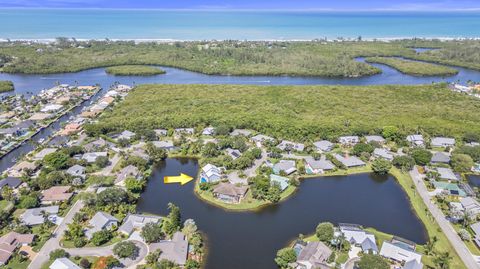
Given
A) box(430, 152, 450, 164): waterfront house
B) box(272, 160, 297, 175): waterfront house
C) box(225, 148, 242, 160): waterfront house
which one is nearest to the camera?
box(272, 160, 297, 175): waterfront house

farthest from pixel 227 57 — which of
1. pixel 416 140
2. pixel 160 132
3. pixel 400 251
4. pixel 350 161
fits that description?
pixel 400 251

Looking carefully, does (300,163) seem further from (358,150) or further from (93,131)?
(93,131)

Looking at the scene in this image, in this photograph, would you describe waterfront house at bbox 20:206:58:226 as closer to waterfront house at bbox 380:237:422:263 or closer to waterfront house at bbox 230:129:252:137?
waterfront house at bbox 230:129:252:137

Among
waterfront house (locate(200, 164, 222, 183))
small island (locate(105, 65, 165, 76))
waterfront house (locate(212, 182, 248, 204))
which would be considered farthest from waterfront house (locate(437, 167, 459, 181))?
small island (locate(105, 65, 165, 76))

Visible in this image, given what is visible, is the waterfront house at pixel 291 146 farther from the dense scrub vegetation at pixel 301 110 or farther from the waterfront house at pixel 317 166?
the waterfront house at pixel 317 166

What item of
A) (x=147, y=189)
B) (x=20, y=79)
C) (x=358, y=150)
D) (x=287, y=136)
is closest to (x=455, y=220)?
(x=358, y=150)

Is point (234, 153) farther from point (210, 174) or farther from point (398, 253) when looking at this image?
point (398, 253)

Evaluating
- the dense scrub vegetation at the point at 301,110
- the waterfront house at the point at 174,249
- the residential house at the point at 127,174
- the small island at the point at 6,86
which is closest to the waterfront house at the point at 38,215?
the residential house at the point at 127,174
